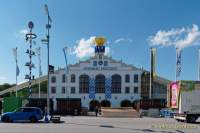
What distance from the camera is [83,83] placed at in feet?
334

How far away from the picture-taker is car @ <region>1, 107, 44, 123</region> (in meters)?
39.7

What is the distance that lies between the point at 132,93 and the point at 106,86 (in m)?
5.86

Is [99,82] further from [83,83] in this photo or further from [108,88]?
[83,83]

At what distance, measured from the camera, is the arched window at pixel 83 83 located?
10150cm

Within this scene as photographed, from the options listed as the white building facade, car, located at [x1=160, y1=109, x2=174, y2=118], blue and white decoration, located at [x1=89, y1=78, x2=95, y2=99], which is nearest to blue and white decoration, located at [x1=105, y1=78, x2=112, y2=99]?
the white building facade

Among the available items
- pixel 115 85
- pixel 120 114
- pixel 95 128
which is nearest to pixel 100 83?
pixel 115 85

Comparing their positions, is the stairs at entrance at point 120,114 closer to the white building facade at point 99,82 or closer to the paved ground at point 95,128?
the paved ground at point 95,128

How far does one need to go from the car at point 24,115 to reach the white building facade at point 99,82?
60.7 metres

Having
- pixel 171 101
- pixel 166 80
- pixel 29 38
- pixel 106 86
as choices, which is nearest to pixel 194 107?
pixel 171 101

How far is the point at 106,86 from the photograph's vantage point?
10138 centimetres

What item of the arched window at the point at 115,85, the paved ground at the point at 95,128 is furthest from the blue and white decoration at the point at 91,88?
the paved ground at the point at 95,128

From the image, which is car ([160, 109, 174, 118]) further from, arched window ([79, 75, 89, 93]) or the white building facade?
arched window ([79, 75, 89, 93])

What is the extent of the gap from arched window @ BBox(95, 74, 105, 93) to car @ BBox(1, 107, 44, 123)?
61.2 metres

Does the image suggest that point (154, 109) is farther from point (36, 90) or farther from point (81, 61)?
point (36, 90)
